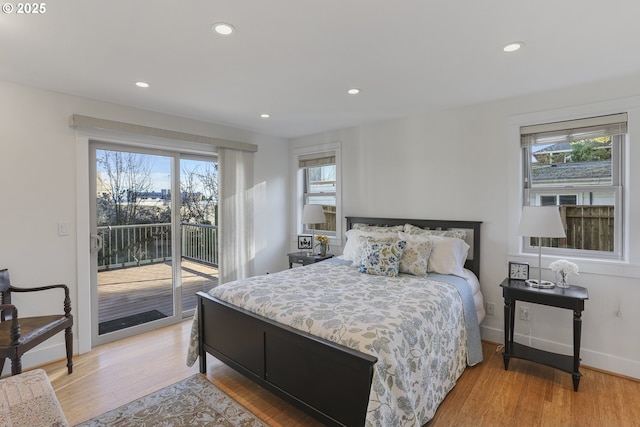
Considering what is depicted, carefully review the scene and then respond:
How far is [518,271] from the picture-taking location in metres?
2.91

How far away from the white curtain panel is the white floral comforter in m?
1.48

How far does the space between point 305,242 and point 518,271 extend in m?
2.74

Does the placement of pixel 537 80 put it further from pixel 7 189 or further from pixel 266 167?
pixel 7 189

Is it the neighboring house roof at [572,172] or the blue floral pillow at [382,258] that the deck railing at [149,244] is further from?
the neighboring house roof at [572,172]

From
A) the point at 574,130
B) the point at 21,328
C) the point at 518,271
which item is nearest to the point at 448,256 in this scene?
the point at 518,271

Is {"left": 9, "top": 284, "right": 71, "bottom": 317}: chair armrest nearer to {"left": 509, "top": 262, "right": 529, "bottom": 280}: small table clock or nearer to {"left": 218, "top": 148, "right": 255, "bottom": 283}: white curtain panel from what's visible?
{"left": 218, "top": 148, "right": 255, "bottom": 283}: white curtain panel

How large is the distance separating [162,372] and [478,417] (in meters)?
2.52

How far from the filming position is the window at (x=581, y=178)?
2750mm

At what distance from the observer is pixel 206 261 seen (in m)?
4.27

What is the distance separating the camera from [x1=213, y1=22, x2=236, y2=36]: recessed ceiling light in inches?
72.4

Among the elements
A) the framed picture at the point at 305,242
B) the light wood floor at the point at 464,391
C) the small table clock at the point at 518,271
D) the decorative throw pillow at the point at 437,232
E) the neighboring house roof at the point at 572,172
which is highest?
the neighboring house roof at the point at 572,172

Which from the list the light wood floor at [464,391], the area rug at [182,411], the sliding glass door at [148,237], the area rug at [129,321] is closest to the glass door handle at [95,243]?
the sliding glass door at [148,237]

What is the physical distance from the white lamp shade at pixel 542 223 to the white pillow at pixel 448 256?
1.85ft

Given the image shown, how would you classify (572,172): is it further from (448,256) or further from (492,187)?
(448,256)
